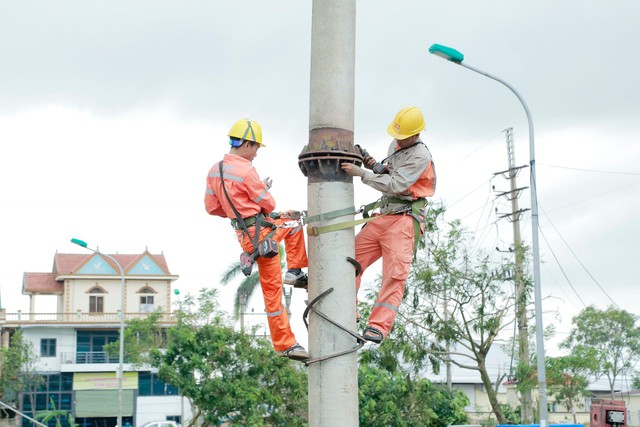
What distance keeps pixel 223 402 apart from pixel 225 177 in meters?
26.5

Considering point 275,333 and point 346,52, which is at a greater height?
point 346,52

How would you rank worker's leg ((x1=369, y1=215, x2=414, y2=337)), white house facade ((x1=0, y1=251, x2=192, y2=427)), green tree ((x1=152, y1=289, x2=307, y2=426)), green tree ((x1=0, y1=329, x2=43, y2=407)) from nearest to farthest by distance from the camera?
worker's leg ((x1=369, y1=215, x2=414, y2=337))
green tree ((x1=152, y1=289, x2=307, y2=426))
green tree ((x1=0, y1=329, x2=43, y2=407))
white house facade ((x1=0, y1=251, x2=192, y2=427))

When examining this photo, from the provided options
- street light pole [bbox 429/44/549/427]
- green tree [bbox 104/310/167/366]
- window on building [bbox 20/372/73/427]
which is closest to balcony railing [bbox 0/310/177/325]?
window on building [bbox 20/372/73/427]

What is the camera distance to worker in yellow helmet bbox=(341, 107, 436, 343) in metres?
4.83

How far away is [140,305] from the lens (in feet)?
188

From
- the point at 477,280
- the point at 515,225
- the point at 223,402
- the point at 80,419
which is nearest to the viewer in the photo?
the point at 477,280

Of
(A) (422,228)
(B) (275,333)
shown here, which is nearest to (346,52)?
(A) (422,228)

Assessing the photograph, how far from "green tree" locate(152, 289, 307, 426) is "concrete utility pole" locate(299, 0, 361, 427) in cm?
2668

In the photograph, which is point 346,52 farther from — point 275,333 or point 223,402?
point 223,402

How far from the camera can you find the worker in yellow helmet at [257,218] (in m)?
4.93

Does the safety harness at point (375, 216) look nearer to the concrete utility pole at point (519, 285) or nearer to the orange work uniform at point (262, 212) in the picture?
the orange work uniform at point (262, 212)

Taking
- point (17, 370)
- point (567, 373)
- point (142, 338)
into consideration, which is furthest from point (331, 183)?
point (17, 370)

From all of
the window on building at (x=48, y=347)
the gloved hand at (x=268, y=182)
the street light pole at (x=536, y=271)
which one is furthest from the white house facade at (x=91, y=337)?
the gloved hand at (x=268, y=182)

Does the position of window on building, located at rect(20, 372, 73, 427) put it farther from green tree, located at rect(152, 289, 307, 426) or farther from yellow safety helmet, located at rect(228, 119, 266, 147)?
Result: yellow safety helmet, located at rect(228, 119, 266, 147)
